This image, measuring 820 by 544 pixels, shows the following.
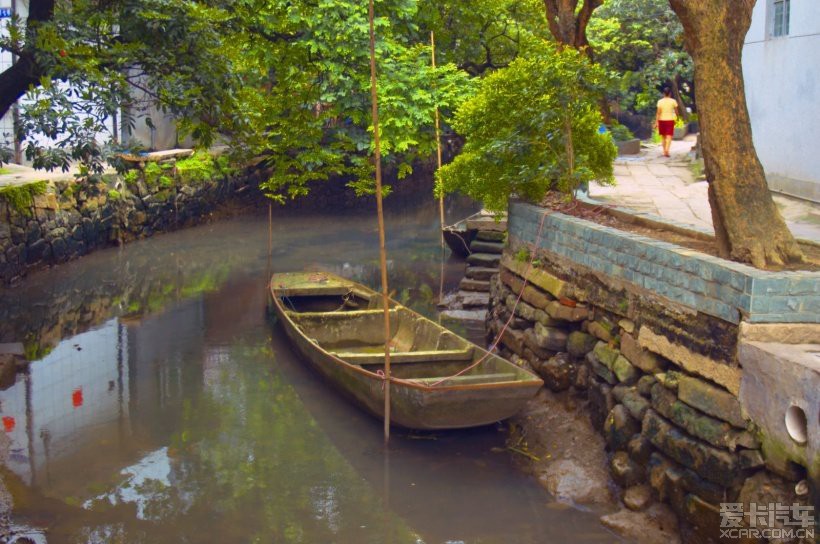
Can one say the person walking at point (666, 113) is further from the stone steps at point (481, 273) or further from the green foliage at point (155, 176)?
the green foliage at point (155, 176)

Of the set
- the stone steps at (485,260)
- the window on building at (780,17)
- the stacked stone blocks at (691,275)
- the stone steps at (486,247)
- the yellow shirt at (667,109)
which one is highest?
the window on building at (780,17)

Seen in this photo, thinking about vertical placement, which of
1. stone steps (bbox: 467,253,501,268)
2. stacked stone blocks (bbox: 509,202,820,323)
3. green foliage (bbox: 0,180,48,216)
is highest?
green foliage (bbox: 0,180,48,216)

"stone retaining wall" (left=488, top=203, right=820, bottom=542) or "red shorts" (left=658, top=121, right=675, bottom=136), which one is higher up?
"red shorts" (left=658, top=121, right=675, bottom=136)

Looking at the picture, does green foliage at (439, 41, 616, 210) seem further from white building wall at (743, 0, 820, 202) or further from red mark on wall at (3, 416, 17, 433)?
red mark on wall at (3, 416, 17, 433)

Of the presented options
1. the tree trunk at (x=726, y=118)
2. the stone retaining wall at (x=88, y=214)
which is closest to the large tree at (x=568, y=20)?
the tree trunk at (x=726, y=118)

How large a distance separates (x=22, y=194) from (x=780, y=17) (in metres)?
12.4

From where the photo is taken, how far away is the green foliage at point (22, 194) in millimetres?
14609

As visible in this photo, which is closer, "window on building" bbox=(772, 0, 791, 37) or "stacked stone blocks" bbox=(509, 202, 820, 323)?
"stacked stone blocks" bbox=(509, 202, 820, 323)

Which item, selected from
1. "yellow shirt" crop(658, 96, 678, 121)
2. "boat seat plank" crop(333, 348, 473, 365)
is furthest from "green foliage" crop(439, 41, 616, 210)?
"yellow shirt" crop(658, 96, 678, 121)

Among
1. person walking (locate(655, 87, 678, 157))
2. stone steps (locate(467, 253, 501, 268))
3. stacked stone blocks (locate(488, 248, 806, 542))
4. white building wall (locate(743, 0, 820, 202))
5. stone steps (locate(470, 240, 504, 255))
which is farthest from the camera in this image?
person walking (locate(655, 87, 678, 157))

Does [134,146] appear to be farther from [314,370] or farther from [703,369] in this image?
[703,369]

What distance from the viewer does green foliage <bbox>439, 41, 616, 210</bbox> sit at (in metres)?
10.0

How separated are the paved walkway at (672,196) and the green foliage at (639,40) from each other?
205 inches

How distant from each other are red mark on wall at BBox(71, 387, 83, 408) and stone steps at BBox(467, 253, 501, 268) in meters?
6.74
